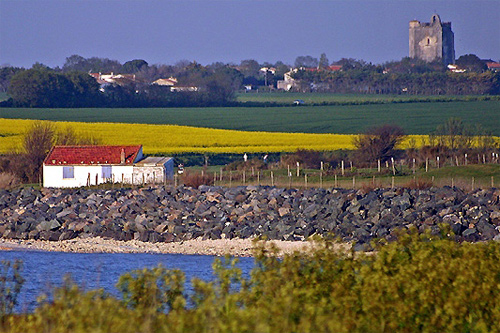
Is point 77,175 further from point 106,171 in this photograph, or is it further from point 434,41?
point 434,41

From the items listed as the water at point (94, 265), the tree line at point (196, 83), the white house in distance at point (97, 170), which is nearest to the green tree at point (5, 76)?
the tree line at point (196, 83)

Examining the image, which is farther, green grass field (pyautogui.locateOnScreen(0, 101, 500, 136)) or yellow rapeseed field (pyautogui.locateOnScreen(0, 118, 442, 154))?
green grass field (pyautogui.locateOnScreen(0, 101, 500, 136))

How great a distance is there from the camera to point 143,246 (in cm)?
2792

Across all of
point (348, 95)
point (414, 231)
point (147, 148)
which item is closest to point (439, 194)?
point (414, 231)

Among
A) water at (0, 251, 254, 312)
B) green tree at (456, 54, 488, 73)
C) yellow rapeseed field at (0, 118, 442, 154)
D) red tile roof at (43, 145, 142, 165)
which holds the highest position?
green tree at (456, 54, 488, 73)

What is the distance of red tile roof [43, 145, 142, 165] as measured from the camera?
130 feet

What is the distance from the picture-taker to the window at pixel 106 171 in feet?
130

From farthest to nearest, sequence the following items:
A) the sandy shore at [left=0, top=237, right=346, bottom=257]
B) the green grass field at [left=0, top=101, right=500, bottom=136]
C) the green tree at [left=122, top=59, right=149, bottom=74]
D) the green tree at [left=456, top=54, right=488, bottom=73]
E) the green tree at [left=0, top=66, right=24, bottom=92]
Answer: the green tree at [left=122, top=59, right=149, bottom=74] < the green tree at [left=456, top=54, right=488, bottom=73] < the green tree at [left=0, top=66, right=24, bottom=92] < the green grass field at [left=0, top=101, right=500, bottom=136] < the sandy shore at [left=0, top=237, right=346, bottom=257]

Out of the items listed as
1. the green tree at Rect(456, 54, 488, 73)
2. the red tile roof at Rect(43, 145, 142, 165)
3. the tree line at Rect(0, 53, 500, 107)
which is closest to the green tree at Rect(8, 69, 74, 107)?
the tree line at Rect(0, 53, 500, 107)

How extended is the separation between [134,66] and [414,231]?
145768mm

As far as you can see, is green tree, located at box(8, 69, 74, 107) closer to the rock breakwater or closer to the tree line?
the tree line

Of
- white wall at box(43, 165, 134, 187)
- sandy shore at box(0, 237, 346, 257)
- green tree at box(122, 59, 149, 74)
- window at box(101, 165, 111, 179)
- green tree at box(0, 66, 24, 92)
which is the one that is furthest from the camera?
green tree at box(122, 59, 149, 74)

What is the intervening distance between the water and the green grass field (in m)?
40.5

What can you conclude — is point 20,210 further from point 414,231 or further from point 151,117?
point 151,117
